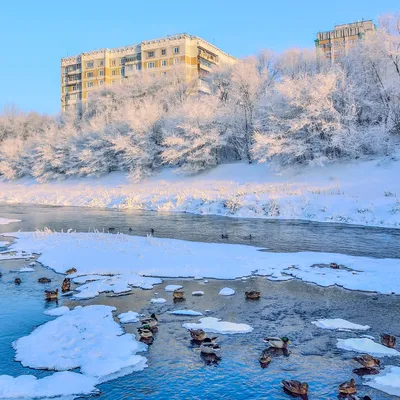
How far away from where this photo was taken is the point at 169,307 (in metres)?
8.42

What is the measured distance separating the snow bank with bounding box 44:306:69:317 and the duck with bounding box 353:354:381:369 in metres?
5.29

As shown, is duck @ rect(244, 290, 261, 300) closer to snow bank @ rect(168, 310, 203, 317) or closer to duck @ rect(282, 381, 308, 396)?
snow bank @ rect(168, 310, 203, 317)

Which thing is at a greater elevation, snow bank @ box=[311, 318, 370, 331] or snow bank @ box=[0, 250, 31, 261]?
snow bank @ box=[0, 250, 31, 261]

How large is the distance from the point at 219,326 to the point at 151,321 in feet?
3.81

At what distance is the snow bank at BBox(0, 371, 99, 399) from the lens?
16.8ft

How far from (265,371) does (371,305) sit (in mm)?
3805

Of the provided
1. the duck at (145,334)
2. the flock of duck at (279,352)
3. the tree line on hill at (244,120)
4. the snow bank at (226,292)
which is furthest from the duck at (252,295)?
the tree line on hill at (244,120)

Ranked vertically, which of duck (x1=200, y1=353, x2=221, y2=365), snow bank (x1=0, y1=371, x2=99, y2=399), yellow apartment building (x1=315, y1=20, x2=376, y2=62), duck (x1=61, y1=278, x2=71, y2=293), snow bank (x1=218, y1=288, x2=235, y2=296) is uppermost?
yellow apartment building (x1=315, y1=20, x2=376, y2=62)

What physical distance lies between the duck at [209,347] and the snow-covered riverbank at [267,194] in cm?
1791

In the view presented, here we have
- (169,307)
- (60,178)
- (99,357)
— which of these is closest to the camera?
(99,357)

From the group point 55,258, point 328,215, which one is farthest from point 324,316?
point 328,215

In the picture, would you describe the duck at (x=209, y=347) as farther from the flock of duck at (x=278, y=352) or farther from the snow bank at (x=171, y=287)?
the snow bank at (x=171, y=287)

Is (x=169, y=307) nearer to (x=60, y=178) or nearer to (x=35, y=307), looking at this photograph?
(x=35, y=307)

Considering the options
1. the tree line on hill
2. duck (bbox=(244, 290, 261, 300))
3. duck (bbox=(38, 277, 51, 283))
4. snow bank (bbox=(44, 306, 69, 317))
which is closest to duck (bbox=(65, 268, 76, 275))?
duck (bbox=(38, 277, 51, 283))
